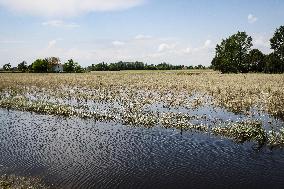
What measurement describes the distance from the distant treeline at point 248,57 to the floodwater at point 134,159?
3663 inches

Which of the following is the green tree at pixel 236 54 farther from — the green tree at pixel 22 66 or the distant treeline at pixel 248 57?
the green tree at pixel 22 66

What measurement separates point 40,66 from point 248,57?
8084 centimetres

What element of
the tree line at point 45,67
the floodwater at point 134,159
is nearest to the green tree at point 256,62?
the tree line at point 45,67

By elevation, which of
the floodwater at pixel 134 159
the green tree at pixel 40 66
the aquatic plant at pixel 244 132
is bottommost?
the floodwater at pixel 134 159

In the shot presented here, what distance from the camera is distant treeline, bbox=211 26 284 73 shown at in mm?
104812

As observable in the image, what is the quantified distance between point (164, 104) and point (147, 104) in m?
1.44

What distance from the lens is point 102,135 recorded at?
62.1 ft

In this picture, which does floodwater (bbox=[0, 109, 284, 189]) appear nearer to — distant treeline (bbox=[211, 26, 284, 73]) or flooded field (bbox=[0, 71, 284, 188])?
A: flooded field (bbox=[0, 71, 284, 188])

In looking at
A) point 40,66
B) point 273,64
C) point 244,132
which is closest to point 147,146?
point 244,132

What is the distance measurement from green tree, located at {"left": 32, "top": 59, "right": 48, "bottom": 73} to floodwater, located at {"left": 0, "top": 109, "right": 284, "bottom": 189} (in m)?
127

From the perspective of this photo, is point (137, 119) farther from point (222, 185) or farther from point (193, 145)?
point (222, 185)

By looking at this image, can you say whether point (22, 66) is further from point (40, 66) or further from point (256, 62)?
point (256, 62)

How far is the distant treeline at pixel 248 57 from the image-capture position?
344 feet

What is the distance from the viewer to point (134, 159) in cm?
1467
